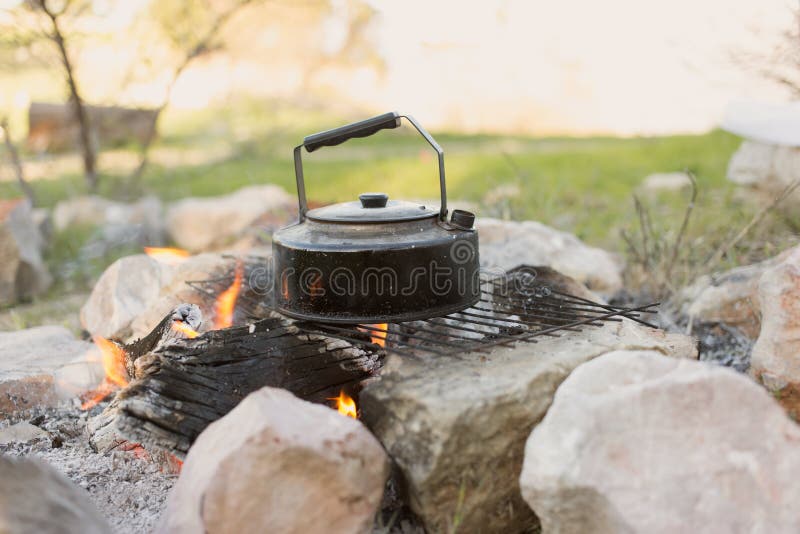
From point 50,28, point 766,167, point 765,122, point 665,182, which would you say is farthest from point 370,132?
point 665,182

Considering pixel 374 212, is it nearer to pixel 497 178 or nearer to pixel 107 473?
pixel 107 473

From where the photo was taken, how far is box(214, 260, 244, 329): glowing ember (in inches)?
118

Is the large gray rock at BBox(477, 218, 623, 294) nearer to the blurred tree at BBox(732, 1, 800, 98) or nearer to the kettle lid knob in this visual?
the kettle lid knob

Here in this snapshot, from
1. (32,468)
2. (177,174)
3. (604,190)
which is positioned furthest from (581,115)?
(32,468)

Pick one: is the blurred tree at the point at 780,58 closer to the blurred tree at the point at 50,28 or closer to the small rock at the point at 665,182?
the small rock at the point at 665,182

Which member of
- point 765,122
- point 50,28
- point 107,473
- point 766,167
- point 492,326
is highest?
point 50,28

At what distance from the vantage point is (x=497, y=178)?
7.48m

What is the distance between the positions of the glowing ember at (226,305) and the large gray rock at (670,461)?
1.55m

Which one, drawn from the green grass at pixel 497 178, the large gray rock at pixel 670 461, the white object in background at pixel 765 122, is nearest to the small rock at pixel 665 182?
the green grass at pixel 497 178

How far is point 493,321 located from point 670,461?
1014 mm

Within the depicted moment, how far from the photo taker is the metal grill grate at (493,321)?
2287mm

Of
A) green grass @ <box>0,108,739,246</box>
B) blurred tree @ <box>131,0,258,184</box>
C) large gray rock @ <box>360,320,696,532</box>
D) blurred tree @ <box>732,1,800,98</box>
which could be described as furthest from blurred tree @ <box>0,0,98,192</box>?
blurred tree @ <box>732,1,800,98</box>

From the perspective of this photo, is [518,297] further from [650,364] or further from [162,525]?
[162,525]

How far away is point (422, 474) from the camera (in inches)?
76.5
